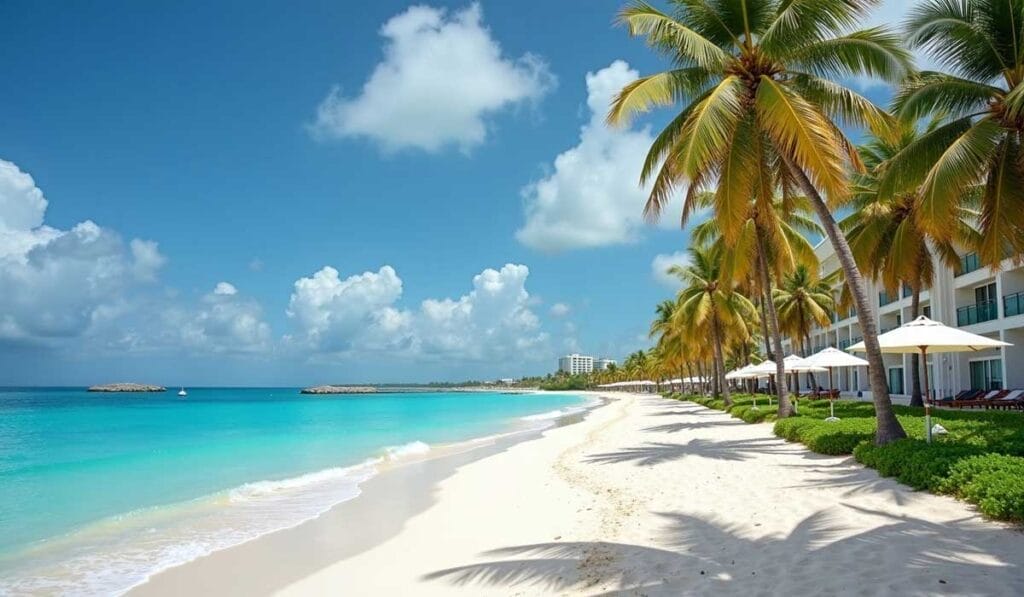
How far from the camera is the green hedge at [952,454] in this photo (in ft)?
21.1

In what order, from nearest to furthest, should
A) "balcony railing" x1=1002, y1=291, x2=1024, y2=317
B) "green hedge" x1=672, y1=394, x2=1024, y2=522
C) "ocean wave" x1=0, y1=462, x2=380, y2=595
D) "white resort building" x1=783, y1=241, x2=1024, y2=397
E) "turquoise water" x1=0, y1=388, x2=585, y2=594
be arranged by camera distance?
"green hedge" x1=672, y1=394, x2=1024, y2=522
"ocean wave" x1=0, y1=462, x2=380, y2=595
"turquoise water" x1=0, y1=388, x2=585, y2=594
"balcony railing" x1=1002, y1=291, x2=1024, y2=317
"white resort building" x1=783, y1=241, x2=1024, y2=397

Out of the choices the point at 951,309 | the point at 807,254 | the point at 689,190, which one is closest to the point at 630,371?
the point at 951,309

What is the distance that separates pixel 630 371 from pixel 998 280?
9173cm

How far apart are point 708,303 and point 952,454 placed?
2281 cm

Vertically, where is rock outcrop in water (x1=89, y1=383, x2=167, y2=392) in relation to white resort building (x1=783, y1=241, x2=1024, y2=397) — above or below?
below

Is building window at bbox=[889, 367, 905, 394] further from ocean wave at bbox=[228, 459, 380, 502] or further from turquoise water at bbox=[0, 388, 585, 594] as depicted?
ocean wave at bbox=[228, 459, 380, 502]

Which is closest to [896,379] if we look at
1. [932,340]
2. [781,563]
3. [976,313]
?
[976,313]

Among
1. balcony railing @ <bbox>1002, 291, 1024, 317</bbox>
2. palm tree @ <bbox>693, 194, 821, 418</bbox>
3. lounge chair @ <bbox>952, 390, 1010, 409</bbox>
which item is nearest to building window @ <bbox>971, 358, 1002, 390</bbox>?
lounge chair @ <bbox>952, 390, 1010, 409</bbox>

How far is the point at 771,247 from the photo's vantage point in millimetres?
22578

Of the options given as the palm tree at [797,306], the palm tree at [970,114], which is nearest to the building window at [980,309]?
the palm tree at [797,306]

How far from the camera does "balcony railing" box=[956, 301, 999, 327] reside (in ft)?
82.0

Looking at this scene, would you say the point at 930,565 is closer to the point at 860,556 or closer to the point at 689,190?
the point at 860,556

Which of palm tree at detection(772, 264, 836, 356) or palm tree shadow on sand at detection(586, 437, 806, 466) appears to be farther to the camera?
palm tree at detection(772, 264, 836, 356)

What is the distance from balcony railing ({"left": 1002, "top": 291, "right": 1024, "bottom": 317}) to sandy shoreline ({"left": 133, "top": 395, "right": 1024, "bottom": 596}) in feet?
57.6
